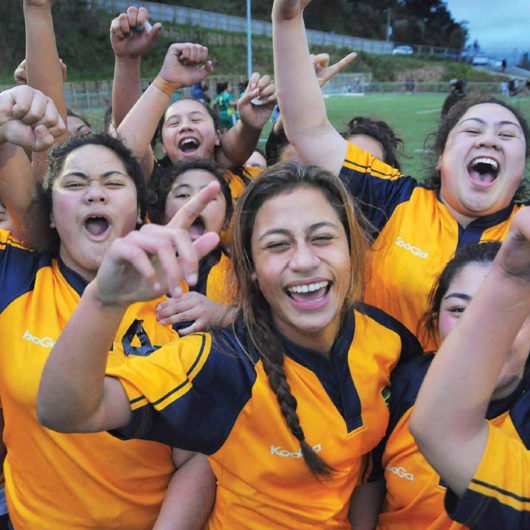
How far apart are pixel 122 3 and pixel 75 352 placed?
53054 mm

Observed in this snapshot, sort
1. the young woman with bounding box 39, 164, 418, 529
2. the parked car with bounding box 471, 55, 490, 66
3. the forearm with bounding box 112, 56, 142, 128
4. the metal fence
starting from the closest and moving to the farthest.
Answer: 1. the young woman with bounding box 39, 164, 418, 529
2. the forearm with bounding box 112, 56, 142, 128
3. the metal fence
4. the parked car with bounding box 471, 55, 490, 66

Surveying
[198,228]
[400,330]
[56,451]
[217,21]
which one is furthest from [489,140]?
[217,21]

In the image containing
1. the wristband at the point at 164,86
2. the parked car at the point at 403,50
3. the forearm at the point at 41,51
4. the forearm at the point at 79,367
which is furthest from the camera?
the parked car at the point at 403,50

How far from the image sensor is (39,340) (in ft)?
5.88

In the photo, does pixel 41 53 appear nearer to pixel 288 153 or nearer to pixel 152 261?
pixel 288 153

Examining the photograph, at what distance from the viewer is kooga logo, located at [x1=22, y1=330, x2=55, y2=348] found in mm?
1784

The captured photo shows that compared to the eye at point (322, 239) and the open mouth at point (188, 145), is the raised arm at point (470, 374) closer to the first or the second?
the eye at point (322, 239)

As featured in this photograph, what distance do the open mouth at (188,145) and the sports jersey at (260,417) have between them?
1.98 m

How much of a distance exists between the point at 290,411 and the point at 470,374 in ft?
1.88

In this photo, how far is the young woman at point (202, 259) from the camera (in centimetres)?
208

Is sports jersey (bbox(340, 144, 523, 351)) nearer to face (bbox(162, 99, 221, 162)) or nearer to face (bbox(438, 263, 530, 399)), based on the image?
face (bbox(438, 263, 530, 399))

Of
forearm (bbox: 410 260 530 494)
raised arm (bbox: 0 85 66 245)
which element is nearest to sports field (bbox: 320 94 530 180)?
raised arm (bbox: 0 85 66 245)

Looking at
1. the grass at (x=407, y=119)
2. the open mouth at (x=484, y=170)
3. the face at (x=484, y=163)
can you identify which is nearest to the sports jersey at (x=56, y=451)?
the face at (x=484, y=163)

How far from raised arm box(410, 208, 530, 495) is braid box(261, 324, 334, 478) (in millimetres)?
446
